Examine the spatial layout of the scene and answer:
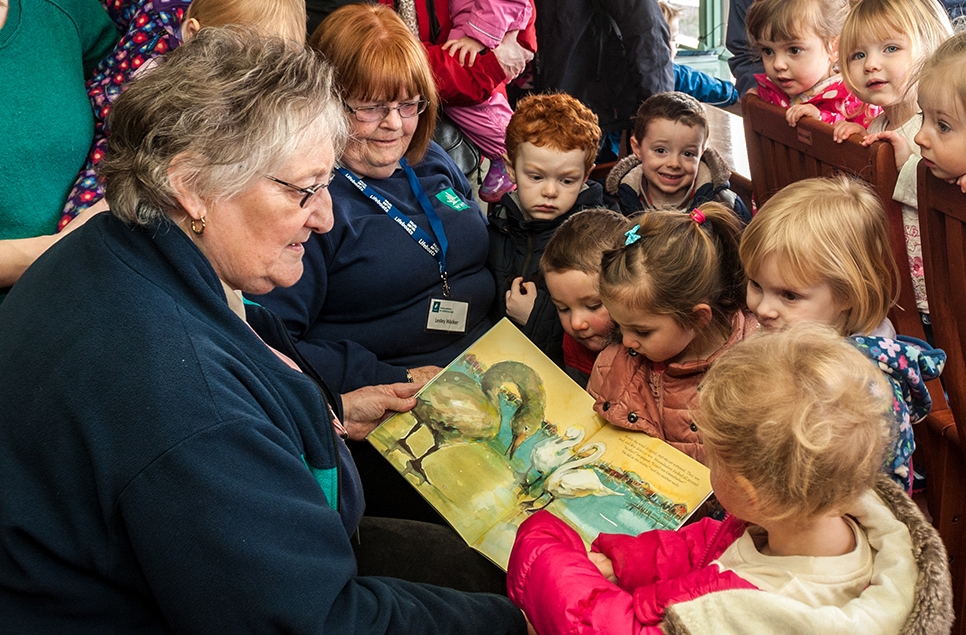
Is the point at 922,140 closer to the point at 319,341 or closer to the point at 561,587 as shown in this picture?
the point at 561,587

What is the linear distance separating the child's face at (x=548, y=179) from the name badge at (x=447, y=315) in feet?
1.38

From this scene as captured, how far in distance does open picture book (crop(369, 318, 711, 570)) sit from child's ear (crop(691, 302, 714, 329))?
0.31 metres

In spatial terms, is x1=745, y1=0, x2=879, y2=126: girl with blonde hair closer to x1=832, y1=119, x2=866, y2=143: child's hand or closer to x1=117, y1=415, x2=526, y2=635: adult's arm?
x1=832, y1=119, x2=866, y2=143: child's hand

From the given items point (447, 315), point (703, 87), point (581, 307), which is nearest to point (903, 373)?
point (581, 307)

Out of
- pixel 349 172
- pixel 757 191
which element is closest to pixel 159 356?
pixel 349 172

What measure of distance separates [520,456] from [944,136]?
124 cm

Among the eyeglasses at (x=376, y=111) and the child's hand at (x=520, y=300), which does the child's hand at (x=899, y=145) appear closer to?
the child's hand at (x=520, y=300)

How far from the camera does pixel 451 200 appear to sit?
2617 millimetres

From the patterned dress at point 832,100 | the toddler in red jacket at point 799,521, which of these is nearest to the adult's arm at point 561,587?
the toddler in red jacket at point 799,521

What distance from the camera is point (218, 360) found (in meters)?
1.31

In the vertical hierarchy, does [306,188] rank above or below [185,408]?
above

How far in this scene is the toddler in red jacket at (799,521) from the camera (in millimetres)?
1214

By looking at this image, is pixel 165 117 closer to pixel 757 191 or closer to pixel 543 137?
pixel 543 137

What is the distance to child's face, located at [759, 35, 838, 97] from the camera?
3.14m
